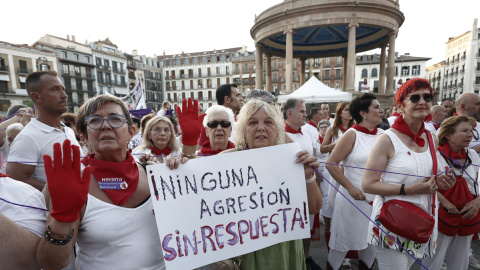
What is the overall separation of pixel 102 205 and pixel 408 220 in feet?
6.89

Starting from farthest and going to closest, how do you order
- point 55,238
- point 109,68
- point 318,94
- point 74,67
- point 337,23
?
1. point 109,68
2. point 74,67
3. point 337,23
4. point 318,94
5. point 55,238

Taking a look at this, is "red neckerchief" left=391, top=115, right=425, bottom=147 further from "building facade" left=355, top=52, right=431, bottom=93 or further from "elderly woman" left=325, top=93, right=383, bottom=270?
"building facade" left=355, top=52, right=431, bottom=93

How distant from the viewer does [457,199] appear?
7.43 ft

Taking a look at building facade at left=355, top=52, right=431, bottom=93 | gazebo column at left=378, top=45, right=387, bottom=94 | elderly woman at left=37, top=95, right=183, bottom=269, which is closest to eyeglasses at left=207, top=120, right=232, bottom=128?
elderly woman at left=37, top=95, right=183, bottom=269

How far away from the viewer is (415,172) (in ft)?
6.24

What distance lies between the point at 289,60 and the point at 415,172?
57.5ft

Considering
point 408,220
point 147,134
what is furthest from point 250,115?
point 147,134

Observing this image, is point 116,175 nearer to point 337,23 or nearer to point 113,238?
point 113,238

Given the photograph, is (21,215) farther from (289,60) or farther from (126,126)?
(289,60)

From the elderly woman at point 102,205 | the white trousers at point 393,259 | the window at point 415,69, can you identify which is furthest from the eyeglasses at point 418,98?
the window at point 415,69

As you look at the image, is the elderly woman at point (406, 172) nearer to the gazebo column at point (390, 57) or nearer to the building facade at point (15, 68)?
the gazebo column at point (390, 57)

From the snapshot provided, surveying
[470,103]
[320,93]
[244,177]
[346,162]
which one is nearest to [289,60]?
[320,93]

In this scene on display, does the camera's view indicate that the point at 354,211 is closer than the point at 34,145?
No

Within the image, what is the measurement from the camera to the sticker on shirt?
1.38 metres
